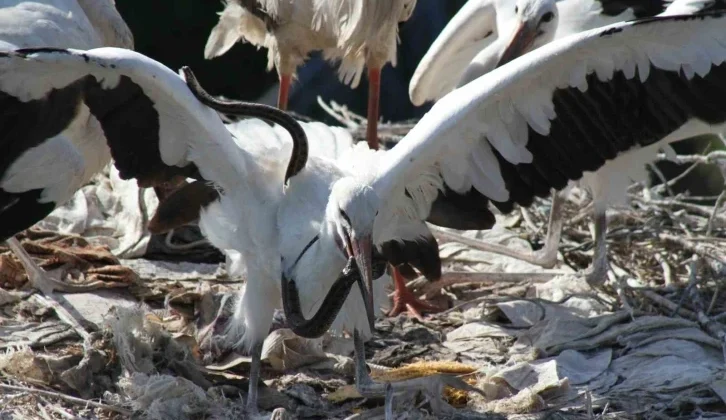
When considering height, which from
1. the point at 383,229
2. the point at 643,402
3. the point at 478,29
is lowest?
the point at 643,402

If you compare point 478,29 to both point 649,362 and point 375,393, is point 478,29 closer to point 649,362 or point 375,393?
point 649,362

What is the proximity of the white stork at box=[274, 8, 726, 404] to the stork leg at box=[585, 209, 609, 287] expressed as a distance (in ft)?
2.12

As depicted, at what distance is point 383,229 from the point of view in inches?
144

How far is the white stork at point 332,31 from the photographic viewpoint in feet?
15.5

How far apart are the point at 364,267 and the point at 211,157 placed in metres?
0.62

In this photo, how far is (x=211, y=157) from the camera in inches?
135

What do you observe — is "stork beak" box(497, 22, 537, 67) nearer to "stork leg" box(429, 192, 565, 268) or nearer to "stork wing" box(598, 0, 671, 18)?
"stork wing" box(598, 0, 671, 18)

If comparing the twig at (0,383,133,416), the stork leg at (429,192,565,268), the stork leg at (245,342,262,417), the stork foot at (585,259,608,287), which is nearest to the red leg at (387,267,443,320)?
the stork leg at (429,192,565,268)

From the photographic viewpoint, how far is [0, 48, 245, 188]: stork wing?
10.3 ft

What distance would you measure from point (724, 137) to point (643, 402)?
2.12 m

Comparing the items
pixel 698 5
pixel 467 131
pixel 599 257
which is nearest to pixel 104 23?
pixel 467 131

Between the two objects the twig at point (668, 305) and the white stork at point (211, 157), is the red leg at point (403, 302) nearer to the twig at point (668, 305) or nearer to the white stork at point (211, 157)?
the twig at point (668, 305)

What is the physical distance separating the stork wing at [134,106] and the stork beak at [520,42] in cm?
151

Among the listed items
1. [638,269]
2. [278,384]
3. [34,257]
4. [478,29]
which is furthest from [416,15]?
[278,384]
